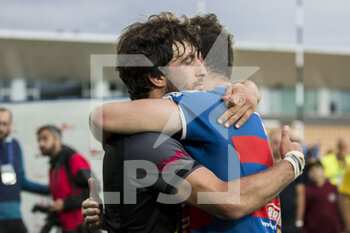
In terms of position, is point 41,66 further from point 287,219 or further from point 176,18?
point 176,18

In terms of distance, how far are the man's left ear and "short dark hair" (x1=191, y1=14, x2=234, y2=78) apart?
25cm

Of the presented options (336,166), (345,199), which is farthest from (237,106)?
(336,166)

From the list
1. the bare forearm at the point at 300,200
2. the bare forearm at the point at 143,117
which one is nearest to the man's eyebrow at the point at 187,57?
the bare forearm at the point at 143,117

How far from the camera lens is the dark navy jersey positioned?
1.96 metres

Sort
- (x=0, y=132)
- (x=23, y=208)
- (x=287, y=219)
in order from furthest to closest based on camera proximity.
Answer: (x=23, y=208)
(x=0, y=132)
(x=287, y=219)

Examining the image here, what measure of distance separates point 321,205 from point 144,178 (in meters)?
5.81

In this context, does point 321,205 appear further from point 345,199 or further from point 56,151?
point 56,151

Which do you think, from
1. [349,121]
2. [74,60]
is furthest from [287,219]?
[349,121]

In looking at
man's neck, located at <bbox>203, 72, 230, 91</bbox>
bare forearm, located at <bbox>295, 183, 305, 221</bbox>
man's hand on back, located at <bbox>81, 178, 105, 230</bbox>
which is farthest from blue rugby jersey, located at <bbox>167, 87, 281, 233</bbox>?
bare forearm, located at <bbox>295, 183, 305, 221</bbox>

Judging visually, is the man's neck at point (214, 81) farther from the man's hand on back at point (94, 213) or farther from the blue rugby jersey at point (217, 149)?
the man's hand on back at point (94, 213)

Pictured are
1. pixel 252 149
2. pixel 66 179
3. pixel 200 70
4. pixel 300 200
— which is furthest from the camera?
pixel 300 200

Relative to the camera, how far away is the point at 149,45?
220 centimetres

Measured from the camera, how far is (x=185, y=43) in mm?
2252

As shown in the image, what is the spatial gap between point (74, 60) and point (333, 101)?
1549 centimetres
